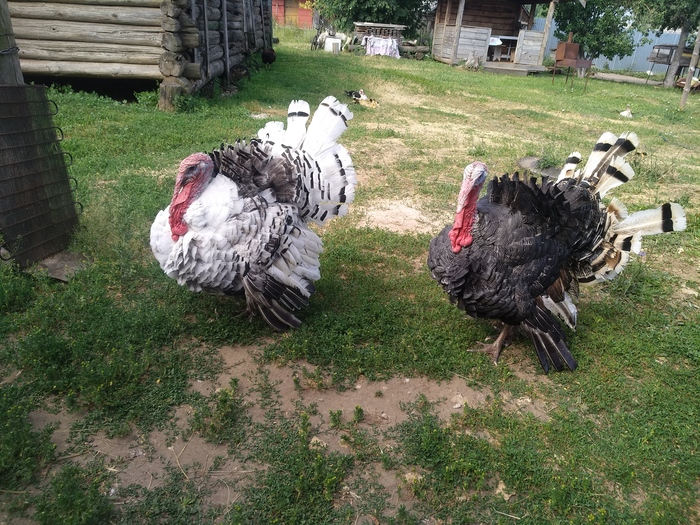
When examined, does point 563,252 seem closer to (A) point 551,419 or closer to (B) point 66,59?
(A) point 551,419

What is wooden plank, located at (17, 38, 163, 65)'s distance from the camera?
989 centimetres

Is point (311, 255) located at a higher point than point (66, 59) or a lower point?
lower

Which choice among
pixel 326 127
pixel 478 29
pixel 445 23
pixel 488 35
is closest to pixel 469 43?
pixel 478 29

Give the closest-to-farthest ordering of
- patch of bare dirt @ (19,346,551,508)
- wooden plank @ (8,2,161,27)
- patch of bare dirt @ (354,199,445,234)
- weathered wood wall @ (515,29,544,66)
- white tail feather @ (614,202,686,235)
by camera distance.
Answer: patch of bare dirt @ (19,346,551,508), white tail feather @ (614,202,686,235), patch of bare dirt @ (354,199,445,234), wooden plank @ (8,2,161,27), weathered wood wall @ (515,29,544,66)

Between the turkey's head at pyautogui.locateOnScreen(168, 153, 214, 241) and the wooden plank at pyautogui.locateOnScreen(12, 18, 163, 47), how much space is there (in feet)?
25.5

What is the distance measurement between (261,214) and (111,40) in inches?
334

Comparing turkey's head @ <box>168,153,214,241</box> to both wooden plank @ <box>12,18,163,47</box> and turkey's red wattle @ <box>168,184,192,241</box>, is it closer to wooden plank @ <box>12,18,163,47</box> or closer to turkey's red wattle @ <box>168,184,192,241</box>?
turkey's red wattle @ <box>168,184,192,241</box>

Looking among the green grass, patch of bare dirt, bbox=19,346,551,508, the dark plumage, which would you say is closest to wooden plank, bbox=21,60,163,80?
the green grass

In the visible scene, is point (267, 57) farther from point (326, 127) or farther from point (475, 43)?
point (326, 127)


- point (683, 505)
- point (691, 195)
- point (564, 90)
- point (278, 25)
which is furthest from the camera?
point (278, 25)

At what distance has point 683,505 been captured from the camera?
3.04 metres

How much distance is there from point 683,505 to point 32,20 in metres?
12.6

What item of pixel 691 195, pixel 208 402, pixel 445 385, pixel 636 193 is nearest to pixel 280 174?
pixel 208 402

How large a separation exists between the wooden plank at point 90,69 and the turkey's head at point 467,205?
864cm
